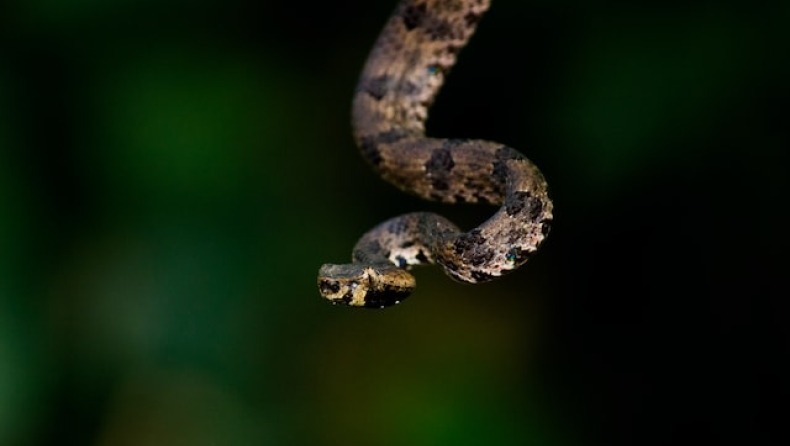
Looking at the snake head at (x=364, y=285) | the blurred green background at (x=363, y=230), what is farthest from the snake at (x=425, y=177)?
the blurred green background at (x=363, y=230)

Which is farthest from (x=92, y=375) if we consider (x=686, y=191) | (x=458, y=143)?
(x=686, y=191)

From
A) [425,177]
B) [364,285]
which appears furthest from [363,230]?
[364,285]

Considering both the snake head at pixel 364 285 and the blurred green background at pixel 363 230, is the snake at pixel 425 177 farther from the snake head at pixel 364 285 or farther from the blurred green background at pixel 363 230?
the blurred green background at pixel 363 230

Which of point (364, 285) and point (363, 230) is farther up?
point (364, 285)

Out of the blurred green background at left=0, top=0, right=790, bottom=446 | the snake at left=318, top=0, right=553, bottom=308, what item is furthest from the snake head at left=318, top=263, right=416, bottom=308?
the blurred green background at left=0, top=0, right=790, bottom=446

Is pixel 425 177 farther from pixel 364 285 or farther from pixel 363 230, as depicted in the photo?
pixel 363 230

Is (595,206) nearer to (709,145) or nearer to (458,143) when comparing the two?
(709,145)
